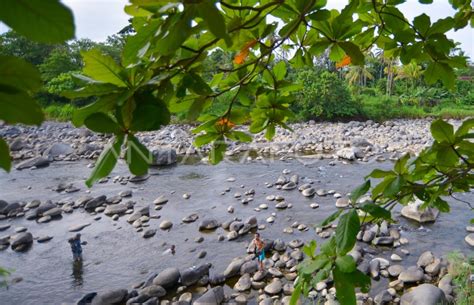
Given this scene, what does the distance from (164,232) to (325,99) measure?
13738 mm

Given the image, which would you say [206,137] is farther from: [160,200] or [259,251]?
[160,200]

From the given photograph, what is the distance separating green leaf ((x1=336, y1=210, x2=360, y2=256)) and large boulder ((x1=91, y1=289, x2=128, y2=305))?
195 inches

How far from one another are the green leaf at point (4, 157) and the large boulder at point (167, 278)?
205 inches

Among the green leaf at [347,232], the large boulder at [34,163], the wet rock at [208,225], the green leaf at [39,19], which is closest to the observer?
the green leaf at [39,19]

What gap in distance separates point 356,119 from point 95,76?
19.3 m

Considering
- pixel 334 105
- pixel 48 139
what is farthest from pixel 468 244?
pixel 48 139

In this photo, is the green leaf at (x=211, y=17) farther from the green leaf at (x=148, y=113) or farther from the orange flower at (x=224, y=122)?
the orange flower at (x=224, y=122)

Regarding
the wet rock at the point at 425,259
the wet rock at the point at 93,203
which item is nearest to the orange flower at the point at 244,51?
the wet rock at the point at 425,259

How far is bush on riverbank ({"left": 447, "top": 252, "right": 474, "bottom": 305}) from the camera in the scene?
144 inches

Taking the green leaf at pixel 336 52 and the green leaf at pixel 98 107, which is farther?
the green leaf at pixel 336 52

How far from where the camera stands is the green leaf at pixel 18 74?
1.23ft

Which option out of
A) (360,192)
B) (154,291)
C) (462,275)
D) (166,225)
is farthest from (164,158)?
(360,192)

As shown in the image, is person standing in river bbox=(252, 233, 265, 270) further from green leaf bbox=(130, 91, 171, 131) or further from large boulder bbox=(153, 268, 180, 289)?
green leaf bbox=(130, 91, 171, 131)

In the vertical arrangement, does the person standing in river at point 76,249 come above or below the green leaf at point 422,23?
below
